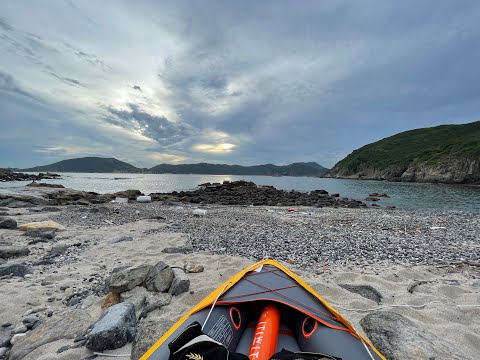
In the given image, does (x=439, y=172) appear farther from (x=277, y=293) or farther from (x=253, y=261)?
(x=277, y=293)

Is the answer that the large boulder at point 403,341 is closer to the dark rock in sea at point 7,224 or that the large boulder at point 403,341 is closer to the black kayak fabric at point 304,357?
the black kayak fabric at point 304,357

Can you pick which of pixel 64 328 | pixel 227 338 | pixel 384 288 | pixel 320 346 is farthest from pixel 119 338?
pixel 384 288

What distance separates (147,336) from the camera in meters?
2.96

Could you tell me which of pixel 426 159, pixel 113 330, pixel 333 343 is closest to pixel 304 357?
pixel 333 343

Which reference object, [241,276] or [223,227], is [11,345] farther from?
[223,227]

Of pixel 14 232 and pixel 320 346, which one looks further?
pixel 14 232

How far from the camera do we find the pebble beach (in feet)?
10.1

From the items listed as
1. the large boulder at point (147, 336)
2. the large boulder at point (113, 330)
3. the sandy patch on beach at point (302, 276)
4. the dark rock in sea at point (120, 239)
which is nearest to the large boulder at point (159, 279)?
the sandy patch on beach at point (302, 276)

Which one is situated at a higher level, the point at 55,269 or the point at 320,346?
the point at 320,346

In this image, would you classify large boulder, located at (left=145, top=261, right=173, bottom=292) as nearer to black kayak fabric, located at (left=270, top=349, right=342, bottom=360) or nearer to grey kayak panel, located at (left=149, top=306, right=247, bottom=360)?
grey kayak panel, located at (left=149, top=306, right=247, bottom=360)

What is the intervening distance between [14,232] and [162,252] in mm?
6656

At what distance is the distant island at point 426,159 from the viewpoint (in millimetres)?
67875

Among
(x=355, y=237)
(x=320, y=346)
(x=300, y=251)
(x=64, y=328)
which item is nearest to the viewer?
(x=320, y=346)

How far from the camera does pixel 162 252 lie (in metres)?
7.12
